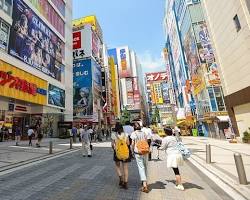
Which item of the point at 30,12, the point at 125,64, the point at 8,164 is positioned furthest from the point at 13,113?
the point at 125,64

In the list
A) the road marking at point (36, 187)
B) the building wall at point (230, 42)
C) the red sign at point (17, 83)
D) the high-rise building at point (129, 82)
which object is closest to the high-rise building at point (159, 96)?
the high-rise building at point (129, 82)

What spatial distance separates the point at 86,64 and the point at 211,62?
3199 cm

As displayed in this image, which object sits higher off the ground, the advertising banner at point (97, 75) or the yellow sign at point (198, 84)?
the advertising banner at point (97, 75)

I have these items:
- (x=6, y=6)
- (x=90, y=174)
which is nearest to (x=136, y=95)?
(x=6, y=6)

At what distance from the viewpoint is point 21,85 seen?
27375 mm

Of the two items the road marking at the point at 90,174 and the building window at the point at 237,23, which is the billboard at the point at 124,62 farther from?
the road marking at the point at 90,174

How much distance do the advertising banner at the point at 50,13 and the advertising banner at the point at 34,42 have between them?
1.94m

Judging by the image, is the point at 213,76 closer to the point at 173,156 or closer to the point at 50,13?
A: the point at 50,13

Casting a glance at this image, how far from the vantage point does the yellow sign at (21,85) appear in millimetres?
24344

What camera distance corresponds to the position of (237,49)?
1894 cm

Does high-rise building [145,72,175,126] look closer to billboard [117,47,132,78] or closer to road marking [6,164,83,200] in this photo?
billboard [117,47,132,78]

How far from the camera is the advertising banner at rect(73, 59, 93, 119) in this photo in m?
54.7

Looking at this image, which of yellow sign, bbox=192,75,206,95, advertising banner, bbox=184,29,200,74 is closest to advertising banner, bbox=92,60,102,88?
advertising banner, bbox=184,29,200,74

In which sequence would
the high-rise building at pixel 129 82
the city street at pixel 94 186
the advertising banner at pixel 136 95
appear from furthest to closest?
1. the high-rise building at pixel 129 82
2. the advertising banner at pixel 136 95
3. the city street at pixel 94 186
